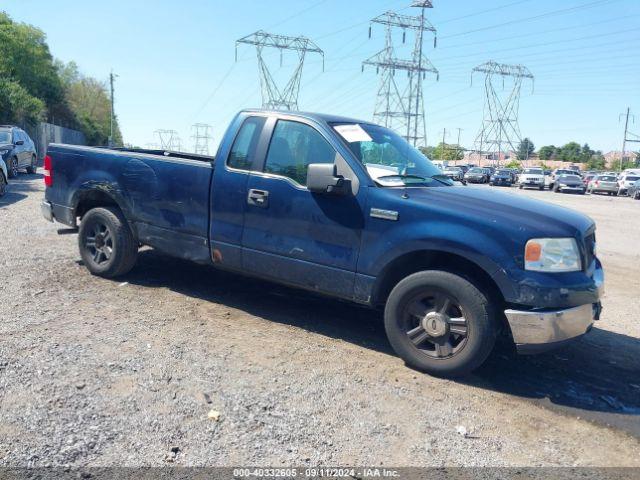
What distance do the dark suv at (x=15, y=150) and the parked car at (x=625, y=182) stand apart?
3650 cm

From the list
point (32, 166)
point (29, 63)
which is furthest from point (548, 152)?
point (32, 166)

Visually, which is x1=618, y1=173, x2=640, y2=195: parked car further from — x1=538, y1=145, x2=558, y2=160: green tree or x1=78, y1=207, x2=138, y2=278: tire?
x1=538, y1=145, x2=558, y2=160: green tree

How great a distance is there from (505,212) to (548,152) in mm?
138430

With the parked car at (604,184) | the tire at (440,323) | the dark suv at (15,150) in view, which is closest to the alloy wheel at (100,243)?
the tire at (440,323)

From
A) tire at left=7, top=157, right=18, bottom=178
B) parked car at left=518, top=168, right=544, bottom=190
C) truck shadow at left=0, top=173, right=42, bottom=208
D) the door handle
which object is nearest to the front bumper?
the door handle

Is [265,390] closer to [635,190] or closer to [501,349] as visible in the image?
[501,349]

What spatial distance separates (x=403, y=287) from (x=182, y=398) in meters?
1.85

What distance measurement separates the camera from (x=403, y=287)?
14.6ft

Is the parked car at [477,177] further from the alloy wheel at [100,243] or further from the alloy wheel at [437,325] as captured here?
the alloy wheel at [437,325]

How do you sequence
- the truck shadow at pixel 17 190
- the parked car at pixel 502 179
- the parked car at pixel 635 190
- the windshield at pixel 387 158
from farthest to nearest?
the parked car at pixel 502 179
the parked car at pixel 635 190
the truck shadow at pixel 17 190
the windshield at pixel 387 158

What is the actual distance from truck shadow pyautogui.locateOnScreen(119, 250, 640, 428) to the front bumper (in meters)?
0.44

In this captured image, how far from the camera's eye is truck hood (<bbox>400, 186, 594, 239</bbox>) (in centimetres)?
414

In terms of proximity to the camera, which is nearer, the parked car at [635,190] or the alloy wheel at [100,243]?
the alloy wheel at [100,243]

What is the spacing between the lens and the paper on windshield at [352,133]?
5075 millimetres
